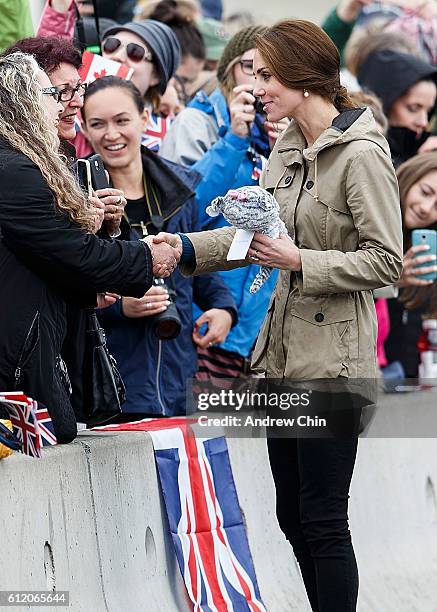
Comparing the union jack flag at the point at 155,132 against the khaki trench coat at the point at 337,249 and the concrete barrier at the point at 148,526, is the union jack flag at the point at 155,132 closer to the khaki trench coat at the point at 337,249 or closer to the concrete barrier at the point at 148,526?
the concrete barrier at the point at 148,526

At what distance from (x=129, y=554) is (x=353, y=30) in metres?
6.31

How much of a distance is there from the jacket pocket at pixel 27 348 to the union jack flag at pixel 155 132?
3.00 metres

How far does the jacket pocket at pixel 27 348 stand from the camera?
447cm

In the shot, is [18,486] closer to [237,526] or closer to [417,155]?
[237,526]

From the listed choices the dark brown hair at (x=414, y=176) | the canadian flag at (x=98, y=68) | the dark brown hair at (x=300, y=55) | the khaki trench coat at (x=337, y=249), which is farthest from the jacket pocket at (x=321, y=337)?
the dark brown hair at (x=414, y=176)

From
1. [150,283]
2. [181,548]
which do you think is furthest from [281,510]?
[150,283]

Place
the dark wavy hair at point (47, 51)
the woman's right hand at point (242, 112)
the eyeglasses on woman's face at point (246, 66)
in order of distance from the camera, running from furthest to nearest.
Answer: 1. the eyeglasses on woman's face at point (246, 66)
2. the woman's right hand at point (242, 112)
3. the dark wavy hair at point (47, 51)

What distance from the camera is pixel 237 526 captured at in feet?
18.7

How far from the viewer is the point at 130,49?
7.16 m

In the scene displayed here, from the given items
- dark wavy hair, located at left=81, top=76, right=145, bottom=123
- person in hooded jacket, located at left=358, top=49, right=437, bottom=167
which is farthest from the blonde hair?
person in hooded jacket, located at left=358, top=49, right=437, bottom=167

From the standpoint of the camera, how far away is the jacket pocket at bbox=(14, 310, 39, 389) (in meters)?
4.47

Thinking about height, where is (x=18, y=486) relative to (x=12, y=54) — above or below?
below

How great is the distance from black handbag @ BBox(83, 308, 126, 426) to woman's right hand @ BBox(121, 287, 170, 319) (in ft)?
2.66

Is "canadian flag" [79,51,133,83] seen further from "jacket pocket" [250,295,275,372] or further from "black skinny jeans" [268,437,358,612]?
"black skinny jeans" [268,437,358,612]
